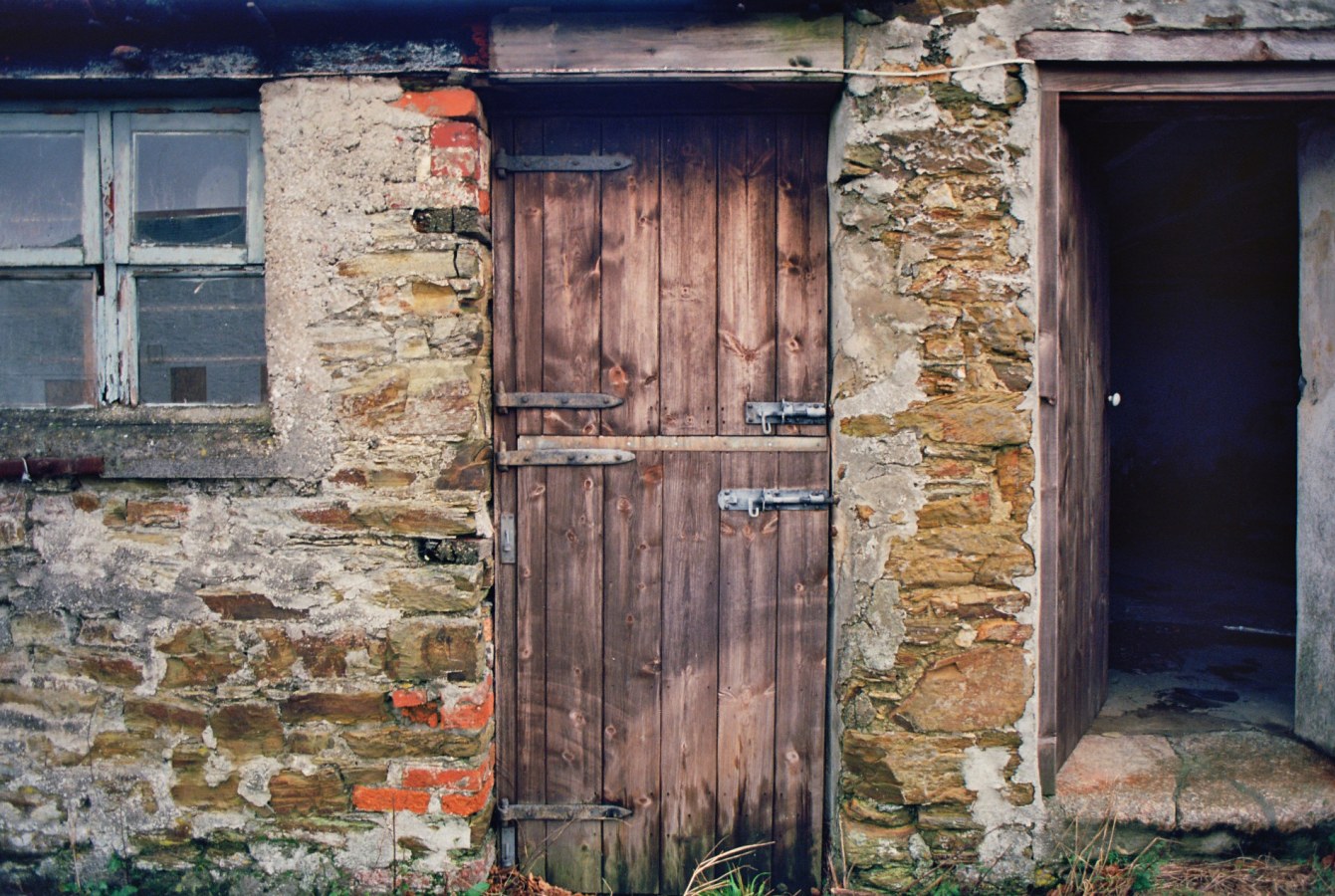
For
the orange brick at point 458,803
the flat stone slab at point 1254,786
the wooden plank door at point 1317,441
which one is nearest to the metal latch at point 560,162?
the orange brick at point 458,803

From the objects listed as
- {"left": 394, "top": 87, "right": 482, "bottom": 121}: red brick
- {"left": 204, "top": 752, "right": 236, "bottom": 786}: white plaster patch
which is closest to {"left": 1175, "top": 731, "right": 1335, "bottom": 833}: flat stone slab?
{"left": 204, "top": 752, "right": 236, "bottom": 786}: white plaster patch

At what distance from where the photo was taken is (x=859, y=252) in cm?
249

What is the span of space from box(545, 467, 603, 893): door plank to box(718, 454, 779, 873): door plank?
0.41m

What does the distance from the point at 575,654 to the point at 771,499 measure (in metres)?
0.83

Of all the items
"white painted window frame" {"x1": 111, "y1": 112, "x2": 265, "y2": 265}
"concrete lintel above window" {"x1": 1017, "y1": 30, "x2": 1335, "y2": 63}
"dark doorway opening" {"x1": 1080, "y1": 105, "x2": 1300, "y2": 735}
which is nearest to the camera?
"concrete lintel above window" {"x1": 1017, "y1": 30, "x2": 1335, "y2": 63}

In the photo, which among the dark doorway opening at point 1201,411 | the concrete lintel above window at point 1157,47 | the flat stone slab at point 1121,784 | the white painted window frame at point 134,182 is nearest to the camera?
the concrete lintel above window at point 1157,47

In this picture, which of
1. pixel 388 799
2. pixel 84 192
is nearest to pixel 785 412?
pixel 388 799

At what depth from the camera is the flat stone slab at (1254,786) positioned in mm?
2541

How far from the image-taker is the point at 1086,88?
2465 mm

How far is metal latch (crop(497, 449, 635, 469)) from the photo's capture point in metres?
2.65

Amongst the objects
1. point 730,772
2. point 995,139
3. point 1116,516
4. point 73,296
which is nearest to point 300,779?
point 730,772

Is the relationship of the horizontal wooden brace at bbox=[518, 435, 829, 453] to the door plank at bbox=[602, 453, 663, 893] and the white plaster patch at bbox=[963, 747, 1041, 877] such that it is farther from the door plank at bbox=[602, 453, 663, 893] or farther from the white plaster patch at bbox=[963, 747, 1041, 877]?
the white plaster patch at bbox=[963, 747, 1041, 877]

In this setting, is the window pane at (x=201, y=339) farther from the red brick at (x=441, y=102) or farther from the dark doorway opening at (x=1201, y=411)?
the dark doorway opening at (x=1201, y=411)

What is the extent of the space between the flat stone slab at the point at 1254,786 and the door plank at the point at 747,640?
1.32 meters
